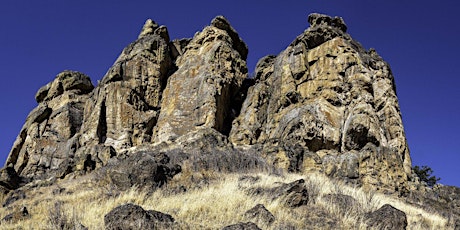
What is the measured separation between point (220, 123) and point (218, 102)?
4.41 ft

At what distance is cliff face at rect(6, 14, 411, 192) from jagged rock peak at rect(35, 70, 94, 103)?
0.08 meters

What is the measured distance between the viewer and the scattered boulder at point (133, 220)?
247 inches

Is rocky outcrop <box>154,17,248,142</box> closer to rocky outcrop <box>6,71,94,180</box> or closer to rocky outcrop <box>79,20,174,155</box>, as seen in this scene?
rocky outcrop <box>79,20,174,155</box>

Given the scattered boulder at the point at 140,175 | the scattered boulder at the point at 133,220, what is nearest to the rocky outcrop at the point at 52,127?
the scattered boulder at the point at 140,175

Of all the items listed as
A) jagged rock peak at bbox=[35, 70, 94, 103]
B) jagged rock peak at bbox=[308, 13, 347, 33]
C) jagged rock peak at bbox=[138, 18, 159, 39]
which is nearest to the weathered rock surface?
jagged rock peak at bbox=[35, 70, 94, 103]

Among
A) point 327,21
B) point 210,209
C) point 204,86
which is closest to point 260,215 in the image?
point 210,209

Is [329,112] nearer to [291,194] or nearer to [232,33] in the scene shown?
[232,33]

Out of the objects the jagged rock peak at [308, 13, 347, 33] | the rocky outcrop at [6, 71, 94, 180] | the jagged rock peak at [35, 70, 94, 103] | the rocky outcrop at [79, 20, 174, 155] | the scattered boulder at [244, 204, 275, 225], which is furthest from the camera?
the jagged rock peak at [35, 70, 94, 103]

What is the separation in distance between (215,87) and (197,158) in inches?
490

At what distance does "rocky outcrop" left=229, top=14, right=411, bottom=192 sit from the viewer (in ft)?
57.6

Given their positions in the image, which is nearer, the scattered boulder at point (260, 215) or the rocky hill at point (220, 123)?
the scattered boulder at point (260, 215)

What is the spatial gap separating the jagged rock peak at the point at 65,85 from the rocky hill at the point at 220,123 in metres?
0.08

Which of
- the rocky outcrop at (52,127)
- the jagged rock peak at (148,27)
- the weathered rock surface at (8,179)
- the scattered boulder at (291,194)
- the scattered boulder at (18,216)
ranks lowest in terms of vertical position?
the scattered boulder at (18,216)

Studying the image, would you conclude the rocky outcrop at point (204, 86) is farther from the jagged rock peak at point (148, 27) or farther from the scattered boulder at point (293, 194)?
the scattered boulder at point (293, 194)
